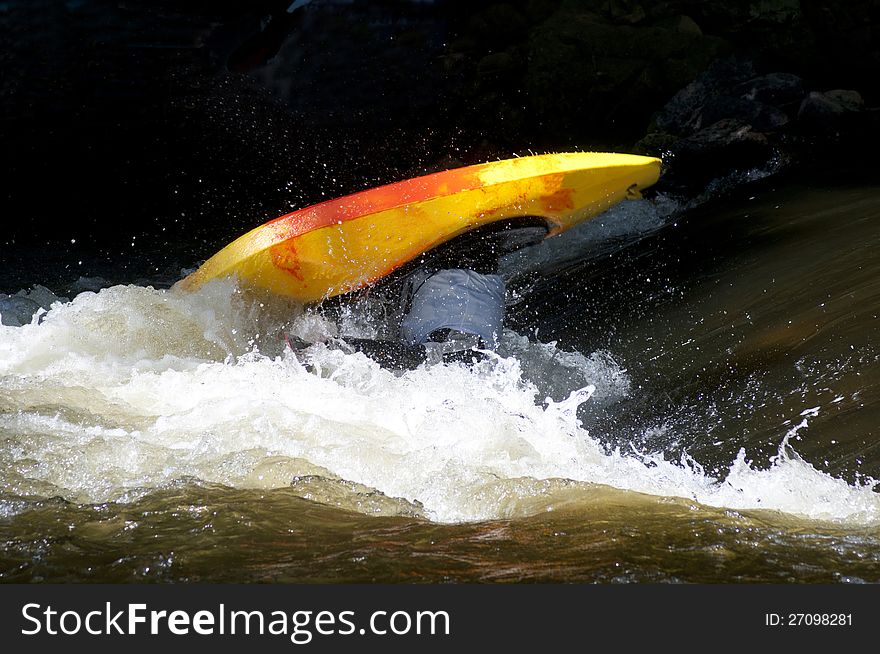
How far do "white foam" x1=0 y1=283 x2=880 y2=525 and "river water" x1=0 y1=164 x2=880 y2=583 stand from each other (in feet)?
0.03

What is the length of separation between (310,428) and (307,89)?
724 cm

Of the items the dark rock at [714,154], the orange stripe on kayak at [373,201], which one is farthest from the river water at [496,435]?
the dark rock at [714,154]

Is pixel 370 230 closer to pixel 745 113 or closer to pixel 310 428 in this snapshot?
pixel 310 428

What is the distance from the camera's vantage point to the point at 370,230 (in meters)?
3.79

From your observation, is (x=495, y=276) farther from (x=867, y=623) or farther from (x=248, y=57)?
(x=248, y=57)

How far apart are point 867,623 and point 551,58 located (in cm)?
759

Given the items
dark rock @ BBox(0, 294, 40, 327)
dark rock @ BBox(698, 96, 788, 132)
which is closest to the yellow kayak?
dark rock @ BBox(0, 294, 40, 327)

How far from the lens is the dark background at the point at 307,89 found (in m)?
7.52

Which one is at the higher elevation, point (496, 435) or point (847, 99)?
point (847, 99)

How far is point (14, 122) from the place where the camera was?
8.58 meters

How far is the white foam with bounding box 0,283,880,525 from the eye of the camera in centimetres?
218

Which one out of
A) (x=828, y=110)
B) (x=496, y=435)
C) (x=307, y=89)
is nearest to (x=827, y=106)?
(x=828, y=110)

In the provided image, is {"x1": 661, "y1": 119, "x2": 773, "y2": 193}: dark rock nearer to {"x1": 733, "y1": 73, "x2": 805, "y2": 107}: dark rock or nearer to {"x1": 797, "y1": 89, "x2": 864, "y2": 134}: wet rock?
{"x1": 797, "y1": 89, "x2": 864, "y2": 134}: wet rock

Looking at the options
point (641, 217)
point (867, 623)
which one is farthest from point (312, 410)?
point (641, 217)
